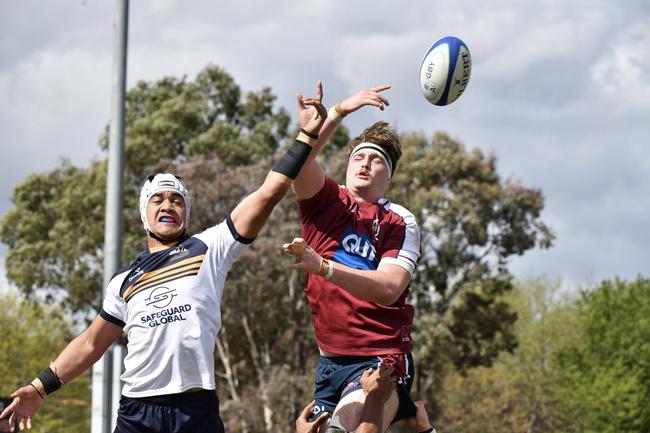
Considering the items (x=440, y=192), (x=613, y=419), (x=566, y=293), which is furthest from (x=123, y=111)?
(x=566, y=293)

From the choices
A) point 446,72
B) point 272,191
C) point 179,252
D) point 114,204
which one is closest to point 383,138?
point 446,72

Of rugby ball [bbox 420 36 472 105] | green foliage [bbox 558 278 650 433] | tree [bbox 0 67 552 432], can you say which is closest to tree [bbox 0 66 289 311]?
tree [bbox 0 67 552 432]

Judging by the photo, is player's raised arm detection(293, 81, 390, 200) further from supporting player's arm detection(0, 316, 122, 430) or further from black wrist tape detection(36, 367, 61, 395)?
black wrist tape detection(36, 367, 61, 395)

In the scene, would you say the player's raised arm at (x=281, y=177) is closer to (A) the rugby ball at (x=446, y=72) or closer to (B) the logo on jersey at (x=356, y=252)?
(B) the logo on jersey at (x=356, y=252)

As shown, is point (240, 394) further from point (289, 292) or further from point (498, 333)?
point (498, 333)

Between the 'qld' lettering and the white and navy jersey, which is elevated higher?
the 'qld' lettering

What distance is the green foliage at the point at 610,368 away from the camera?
4284 cm

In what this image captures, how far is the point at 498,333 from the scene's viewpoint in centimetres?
3803

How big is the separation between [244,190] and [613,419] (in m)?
20.5

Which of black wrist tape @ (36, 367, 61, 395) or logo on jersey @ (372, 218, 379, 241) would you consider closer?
black wrist tape @ (36, 367, 61, 395)

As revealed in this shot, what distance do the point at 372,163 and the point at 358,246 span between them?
2.00 feet

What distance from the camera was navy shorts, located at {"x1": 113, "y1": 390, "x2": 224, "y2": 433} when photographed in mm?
5199

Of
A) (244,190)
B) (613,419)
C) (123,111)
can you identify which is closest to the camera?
(123,111)

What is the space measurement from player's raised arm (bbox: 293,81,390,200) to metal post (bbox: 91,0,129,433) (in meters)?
6.69
